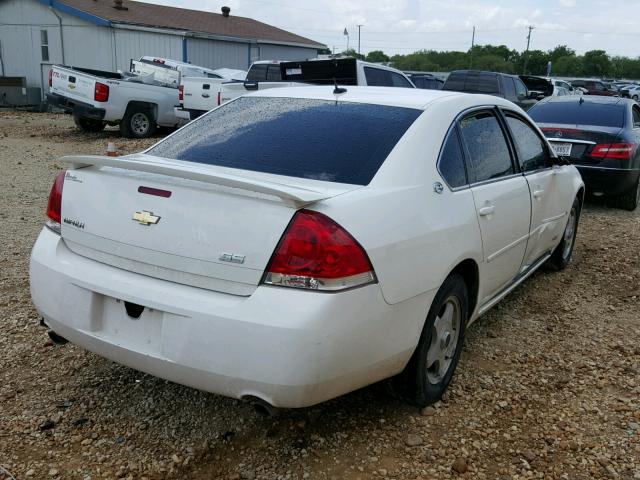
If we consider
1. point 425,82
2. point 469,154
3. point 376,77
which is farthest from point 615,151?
point 425,82

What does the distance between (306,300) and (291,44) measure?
28.1 metres

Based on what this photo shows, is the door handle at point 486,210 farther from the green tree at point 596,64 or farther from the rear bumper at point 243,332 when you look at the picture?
the green tree at point 596,64

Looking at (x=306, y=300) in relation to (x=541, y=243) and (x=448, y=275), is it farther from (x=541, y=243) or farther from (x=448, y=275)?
(x=541, y=243)

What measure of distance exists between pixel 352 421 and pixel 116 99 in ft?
41.3

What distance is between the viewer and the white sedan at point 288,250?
2.41 metres

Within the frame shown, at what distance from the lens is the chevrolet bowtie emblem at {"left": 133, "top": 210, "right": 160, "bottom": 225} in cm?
261

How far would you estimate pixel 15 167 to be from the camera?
10.3 metres

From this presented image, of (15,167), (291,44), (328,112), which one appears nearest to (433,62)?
(291,44)

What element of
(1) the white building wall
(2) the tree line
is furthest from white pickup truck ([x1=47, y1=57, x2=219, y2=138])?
(2) the tree line

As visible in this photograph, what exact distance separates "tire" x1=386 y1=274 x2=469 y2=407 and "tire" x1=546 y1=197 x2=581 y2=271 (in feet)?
7.95

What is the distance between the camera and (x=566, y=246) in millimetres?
5656

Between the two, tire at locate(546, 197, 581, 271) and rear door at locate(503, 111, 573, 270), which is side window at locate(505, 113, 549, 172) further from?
tire at locate(546, 197, 581, 271)

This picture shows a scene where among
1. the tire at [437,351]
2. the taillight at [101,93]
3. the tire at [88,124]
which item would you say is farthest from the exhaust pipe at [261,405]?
the tire at [88,124]

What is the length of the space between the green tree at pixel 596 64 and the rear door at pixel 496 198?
8670 centimetres
